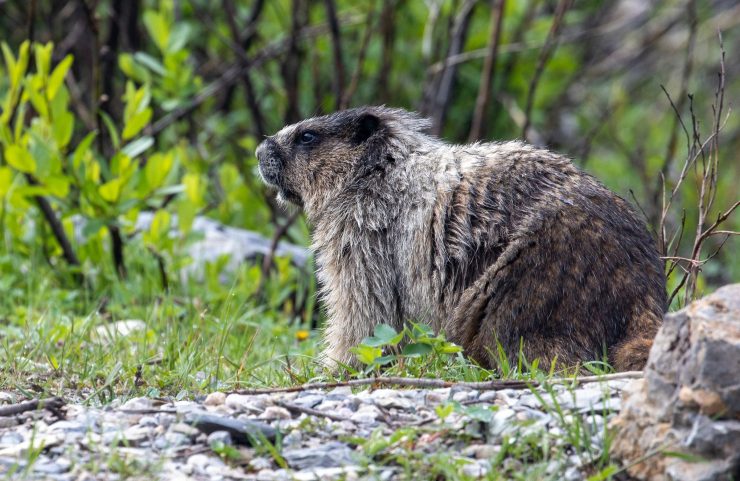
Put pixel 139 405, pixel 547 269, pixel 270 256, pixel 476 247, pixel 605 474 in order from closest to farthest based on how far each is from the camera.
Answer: pixel 605 474 < pixel 139 405 < pixel 547 269 < pixel 476 247 < pixel 270 256

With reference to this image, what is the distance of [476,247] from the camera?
4613mm

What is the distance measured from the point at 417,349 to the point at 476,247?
29.8 inches

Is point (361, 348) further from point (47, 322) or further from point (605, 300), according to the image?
point (47, 322)

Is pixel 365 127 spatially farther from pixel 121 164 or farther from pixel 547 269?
pixel 121 164

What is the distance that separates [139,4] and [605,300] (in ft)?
19.7

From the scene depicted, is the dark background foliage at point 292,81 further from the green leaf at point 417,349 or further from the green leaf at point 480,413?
the green leaf at point 480,413

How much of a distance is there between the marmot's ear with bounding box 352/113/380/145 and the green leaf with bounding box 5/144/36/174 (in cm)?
195

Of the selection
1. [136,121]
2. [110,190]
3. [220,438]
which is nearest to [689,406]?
[220,438]


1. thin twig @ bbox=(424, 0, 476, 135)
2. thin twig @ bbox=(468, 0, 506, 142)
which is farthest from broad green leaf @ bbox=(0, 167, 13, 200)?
thin twig @ bbox=(424, 0, 476, 135)

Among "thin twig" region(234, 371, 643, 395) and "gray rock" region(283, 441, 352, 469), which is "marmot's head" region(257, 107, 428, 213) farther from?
"gray rock" region(283, 441, 352, 469)

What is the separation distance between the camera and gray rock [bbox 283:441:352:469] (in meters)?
3.19

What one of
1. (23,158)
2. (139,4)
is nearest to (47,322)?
(23,158)

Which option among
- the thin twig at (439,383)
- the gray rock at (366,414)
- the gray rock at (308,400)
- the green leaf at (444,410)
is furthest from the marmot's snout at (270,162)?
the green leaf at (444,410)

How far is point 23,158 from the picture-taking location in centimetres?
608
